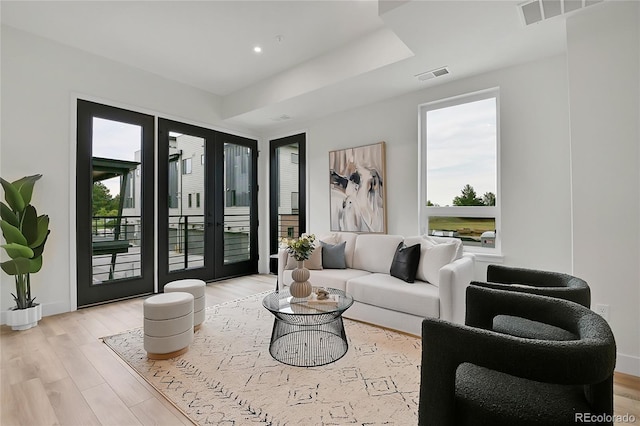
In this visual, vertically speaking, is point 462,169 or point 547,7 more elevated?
point 547,7

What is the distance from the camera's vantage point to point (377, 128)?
4.25m

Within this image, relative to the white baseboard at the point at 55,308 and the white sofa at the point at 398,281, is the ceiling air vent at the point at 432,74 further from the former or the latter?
the white baseboard at the point at 55,308

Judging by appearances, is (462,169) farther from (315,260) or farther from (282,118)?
(282,118)

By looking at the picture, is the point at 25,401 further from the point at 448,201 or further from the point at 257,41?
the point at 448,201

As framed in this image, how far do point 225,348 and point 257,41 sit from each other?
3162 millimetres

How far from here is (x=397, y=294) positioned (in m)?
2.89

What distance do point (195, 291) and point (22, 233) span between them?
182cm

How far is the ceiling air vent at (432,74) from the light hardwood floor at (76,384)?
3020 millimetres

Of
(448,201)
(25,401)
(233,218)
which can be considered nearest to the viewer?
(25,401)

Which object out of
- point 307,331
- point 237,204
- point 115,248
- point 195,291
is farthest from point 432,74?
point 115,248

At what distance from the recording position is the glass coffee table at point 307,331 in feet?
7.69

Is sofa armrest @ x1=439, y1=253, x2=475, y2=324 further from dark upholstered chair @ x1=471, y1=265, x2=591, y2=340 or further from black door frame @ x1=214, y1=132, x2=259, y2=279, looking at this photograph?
black door frame @ x1=214, y1=132, x2=259, y2=279

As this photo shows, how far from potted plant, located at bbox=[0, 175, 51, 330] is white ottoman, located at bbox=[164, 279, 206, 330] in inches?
55.4

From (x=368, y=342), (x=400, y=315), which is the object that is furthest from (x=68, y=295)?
(x=400, y=315)
